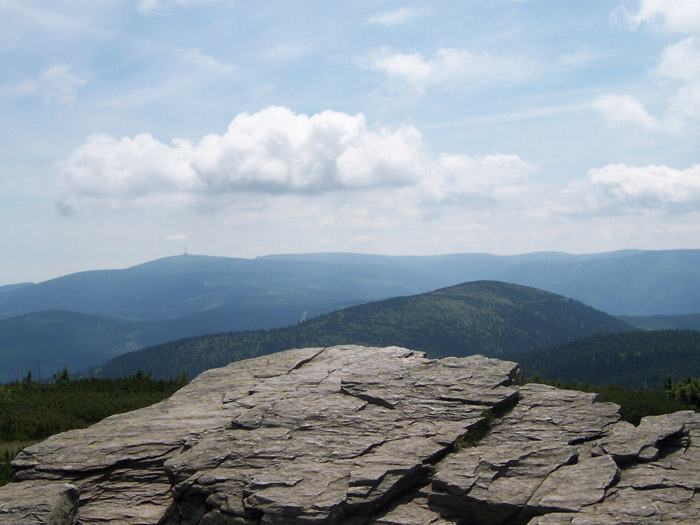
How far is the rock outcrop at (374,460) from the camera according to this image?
1694cm

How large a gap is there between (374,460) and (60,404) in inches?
1058

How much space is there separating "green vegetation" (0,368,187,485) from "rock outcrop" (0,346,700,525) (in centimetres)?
665

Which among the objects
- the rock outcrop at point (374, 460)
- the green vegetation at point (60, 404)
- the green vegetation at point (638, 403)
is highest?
the rock outcrop at point (374, 460)

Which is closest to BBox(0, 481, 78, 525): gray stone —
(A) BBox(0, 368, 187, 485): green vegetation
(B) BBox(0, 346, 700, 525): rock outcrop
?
(B) BBox(0, 346, 700, 525): rock outcrop

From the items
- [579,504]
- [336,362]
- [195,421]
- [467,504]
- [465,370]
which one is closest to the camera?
[579,504]

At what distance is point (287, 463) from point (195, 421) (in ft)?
21.5

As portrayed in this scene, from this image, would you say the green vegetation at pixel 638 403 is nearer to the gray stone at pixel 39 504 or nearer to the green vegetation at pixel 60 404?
the gray stone at pixel 39 504

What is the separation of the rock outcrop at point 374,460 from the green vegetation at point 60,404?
6.65 metres

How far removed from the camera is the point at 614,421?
22.6m

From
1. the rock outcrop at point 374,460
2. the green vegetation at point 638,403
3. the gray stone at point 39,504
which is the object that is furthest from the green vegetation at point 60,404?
the green vegetation at point 638,403

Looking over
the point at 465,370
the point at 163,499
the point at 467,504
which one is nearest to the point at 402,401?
the point at 465,370

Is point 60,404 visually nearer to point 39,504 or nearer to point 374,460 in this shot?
point 39,504

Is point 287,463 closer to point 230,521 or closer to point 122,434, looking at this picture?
point 230,521

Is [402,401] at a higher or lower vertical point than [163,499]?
higher
